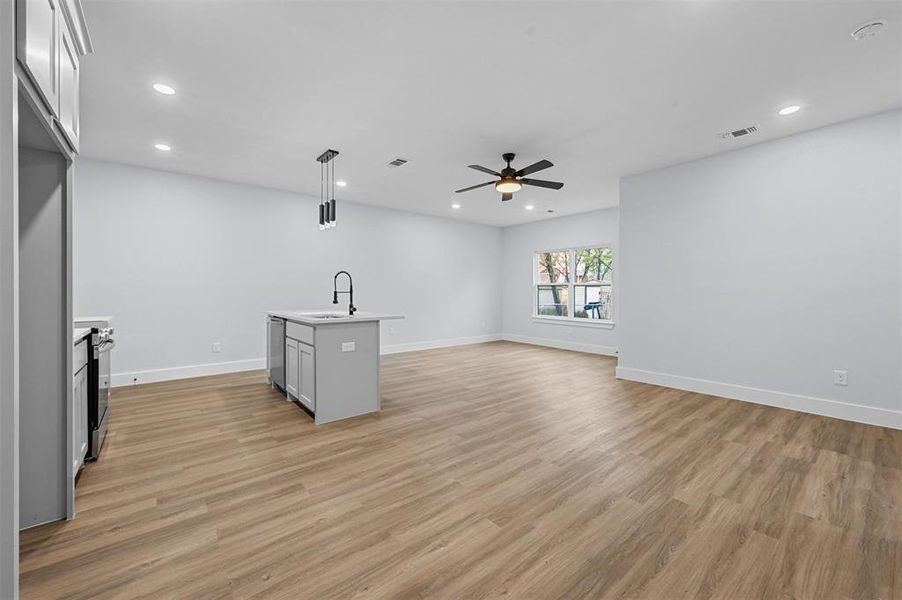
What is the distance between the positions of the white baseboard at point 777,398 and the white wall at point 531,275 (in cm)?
233

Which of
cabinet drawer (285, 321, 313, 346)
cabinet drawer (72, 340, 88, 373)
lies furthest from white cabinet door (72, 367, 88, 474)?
cabinet drawer (285, 321, 313, 346)

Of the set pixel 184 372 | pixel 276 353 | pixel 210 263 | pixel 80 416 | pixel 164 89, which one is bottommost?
pixel 184 372

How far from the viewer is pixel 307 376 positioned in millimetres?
3660

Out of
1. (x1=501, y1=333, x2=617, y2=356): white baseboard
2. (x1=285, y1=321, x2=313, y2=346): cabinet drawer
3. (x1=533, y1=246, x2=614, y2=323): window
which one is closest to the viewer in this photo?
(x1=285, y1=321, x2=313, y2=346): cabinet drawer

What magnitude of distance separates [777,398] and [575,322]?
4.03 meters

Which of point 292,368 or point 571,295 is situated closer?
point 292,368

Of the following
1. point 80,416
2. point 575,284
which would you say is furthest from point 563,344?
point 80,416

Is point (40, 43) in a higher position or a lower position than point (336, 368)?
higher

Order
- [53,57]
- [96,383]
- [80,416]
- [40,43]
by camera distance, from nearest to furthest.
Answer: [40,43] → [53,57] → [80,416] → [96,383]

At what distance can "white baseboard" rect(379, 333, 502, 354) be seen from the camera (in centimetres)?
745

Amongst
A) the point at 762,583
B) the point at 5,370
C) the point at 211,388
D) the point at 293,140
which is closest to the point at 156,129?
the point at 293,140

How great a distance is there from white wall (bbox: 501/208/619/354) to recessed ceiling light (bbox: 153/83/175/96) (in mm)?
6893

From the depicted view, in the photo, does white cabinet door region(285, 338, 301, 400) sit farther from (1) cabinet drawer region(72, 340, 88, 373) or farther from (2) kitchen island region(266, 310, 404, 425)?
(1) cabinet drawer region(72, 340, 88, 373)

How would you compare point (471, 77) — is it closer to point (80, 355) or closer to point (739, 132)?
point (739, 132)
